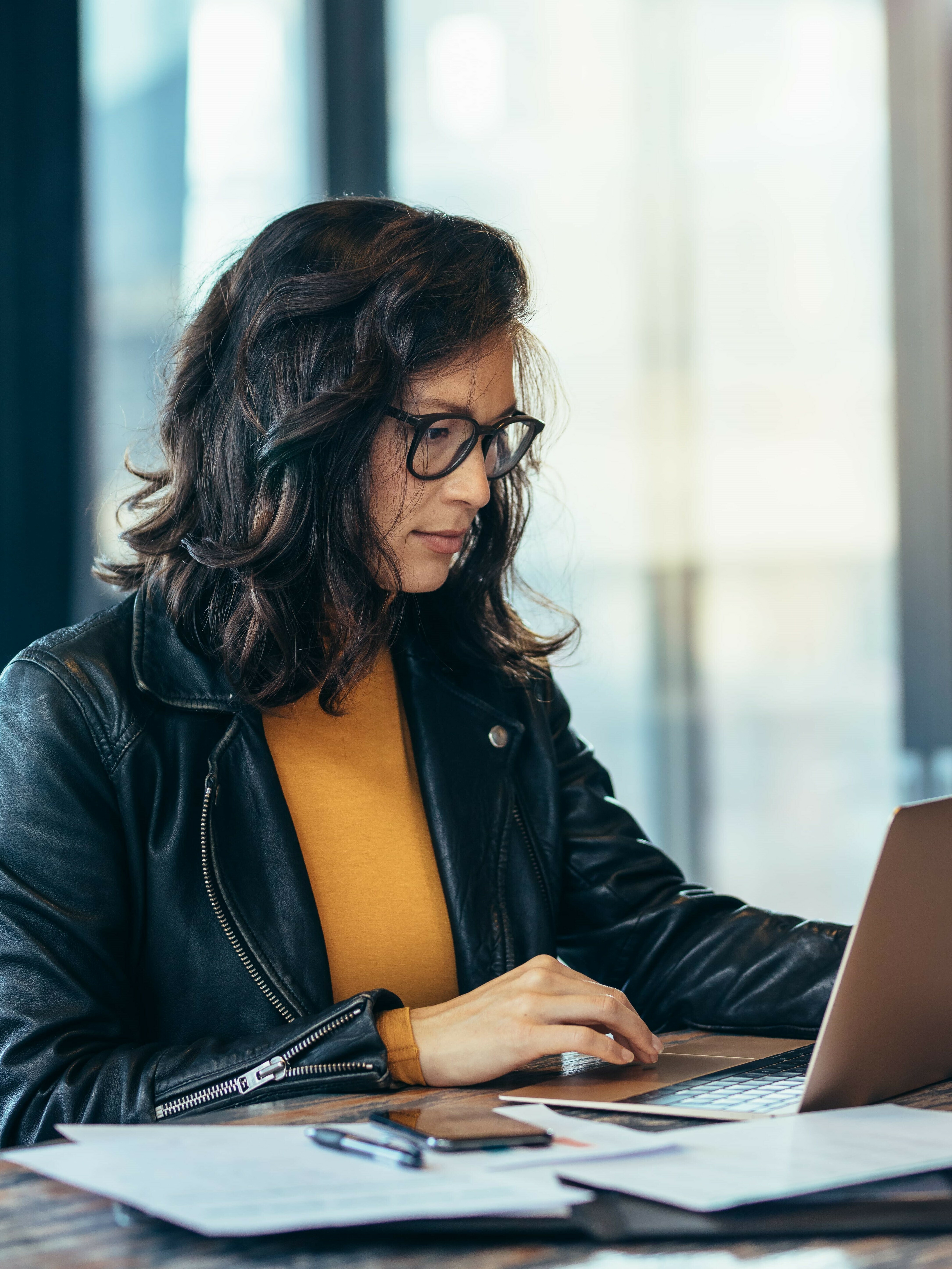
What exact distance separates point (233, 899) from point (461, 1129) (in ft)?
1.51

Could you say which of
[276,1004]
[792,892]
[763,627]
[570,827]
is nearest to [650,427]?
[763,627]

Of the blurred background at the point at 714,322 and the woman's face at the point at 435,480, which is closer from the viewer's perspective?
the woman's face at the point at 435,480

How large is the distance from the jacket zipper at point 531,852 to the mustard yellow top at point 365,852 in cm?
11

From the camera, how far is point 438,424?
1382mm

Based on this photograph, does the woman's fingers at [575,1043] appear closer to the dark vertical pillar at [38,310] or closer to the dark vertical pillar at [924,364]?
the dark vertical pillar at [38,310]

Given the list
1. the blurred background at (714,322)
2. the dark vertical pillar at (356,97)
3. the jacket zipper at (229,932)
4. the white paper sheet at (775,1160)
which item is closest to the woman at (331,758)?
the jacket zipper at (229,932)

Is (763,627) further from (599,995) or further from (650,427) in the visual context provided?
(599,995)

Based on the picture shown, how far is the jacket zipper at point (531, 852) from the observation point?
1476 mm

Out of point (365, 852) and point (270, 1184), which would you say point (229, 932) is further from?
point (270, 1184)

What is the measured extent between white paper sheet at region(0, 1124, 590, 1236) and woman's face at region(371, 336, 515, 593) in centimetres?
74

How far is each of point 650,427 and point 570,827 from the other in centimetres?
221

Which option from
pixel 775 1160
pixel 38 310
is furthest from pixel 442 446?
pixel 38 310

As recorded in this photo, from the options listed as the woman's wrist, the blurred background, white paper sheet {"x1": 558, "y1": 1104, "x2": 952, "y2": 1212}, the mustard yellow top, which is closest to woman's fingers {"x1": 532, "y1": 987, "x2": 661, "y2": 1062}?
the woman's wrist

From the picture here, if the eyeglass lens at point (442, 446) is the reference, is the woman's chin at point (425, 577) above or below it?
below
